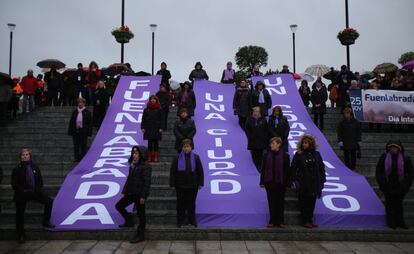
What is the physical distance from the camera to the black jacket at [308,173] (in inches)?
291

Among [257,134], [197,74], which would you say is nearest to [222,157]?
[257,134]

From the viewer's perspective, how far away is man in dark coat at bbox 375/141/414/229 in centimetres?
733

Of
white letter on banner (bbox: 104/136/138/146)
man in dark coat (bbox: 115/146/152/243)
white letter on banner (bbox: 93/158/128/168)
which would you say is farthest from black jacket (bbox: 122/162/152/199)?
white letter on banner (bbox: 104/136/138/146)

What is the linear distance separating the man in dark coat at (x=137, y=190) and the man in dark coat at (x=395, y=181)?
14.8 feet

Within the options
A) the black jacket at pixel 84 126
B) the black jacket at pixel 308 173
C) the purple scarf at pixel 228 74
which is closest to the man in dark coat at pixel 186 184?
the black jacket at pixel 308 173

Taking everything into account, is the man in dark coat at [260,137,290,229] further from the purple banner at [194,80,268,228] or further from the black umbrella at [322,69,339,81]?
the black umbrella at [322,69,339,81]

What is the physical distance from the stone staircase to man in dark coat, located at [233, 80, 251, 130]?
2.38 metres

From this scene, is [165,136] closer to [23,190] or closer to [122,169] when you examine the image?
[122,169]

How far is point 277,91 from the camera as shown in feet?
51.0

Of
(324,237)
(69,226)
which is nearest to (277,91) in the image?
(324,237)

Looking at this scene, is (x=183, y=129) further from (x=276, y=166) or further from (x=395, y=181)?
(x=395, y=181)

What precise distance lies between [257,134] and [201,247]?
Answer: 13.0ft

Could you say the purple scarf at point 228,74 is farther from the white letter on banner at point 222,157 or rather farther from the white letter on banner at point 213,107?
the white letter on banner at point 222,157

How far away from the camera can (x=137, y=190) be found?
697 cm
